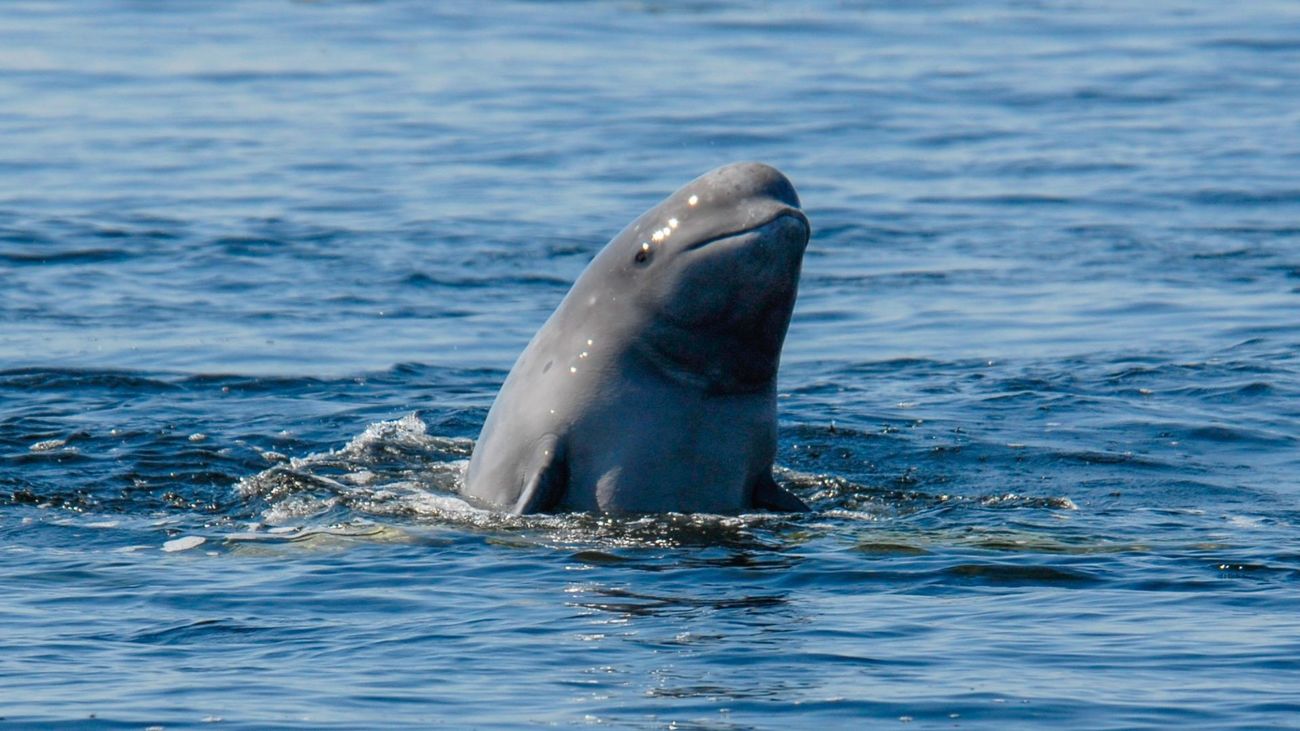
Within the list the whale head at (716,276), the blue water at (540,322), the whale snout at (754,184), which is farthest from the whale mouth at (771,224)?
the blue water at (540,322)

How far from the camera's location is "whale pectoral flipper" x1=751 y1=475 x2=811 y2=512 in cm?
1266

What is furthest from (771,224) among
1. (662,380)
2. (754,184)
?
(662,380)

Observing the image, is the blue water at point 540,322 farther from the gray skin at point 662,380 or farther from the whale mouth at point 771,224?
the whale mouth at point 771,224

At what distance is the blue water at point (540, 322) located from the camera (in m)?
9.54

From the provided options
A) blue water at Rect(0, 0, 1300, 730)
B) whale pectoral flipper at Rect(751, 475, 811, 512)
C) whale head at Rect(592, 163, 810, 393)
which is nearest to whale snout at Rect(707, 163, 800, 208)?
whale head at Rect(592, 163, 810, 393)

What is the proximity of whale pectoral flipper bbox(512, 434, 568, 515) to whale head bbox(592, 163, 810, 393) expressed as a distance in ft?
2.43

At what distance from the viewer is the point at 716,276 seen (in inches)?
464

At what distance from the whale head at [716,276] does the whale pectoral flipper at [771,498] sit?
625 mm

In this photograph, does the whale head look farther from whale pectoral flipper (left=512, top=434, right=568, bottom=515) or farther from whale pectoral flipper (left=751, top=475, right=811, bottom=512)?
whale pectoral flipper (left=512, top=434, right=568, bottom=515)

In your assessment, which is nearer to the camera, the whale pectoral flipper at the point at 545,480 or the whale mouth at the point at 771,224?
the whale mouth at the point at 771,224

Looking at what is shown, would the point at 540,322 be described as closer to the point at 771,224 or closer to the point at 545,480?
the point at 545,480

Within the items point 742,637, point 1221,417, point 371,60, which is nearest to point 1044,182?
point 1221,417

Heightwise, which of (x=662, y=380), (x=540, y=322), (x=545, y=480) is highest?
(x=662, y=380)

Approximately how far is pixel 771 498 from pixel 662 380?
99 centimetres
